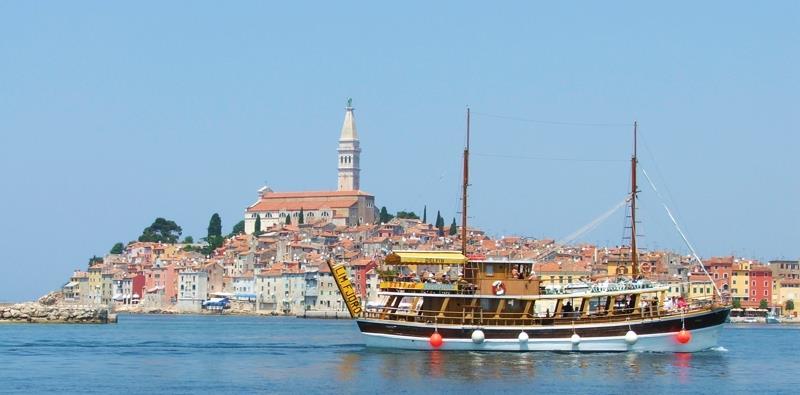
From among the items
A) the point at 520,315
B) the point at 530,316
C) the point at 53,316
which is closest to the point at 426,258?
the point at 520,315

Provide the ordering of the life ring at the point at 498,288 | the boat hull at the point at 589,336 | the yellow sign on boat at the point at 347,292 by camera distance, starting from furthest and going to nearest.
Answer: the yellow sign on boat at the point at 347,292 < the life ring at the point at 498,288 < the boat hull at the point at 589,336

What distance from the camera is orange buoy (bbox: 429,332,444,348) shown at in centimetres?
5662

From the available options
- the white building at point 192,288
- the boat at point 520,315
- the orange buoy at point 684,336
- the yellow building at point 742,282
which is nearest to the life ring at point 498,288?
the boat at point 520,315

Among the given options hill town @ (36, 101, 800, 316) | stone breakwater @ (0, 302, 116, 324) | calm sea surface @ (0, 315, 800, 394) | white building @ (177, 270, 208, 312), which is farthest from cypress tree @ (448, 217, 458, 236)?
calm sea surface @ (0, 315, 800, 394)

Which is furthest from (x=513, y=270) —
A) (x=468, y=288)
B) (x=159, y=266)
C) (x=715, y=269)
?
(x=159, y=266)

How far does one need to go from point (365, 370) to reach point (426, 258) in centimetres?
831

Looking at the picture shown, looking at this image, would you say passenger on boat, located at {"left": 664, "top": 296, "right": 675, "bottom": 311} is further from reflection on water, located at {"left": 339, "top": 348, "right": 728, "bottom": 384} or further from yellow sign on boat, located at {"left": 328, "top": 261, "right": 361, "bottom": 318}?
yellow sign on boat, located at {"left": 328, "top": 261, "right": 361, "bottom": 318}

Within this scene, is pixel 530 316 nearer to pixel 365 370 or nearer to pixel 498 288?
pixel 498 288

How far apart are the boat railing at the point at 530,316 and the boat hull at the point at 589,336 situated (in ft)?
1.04

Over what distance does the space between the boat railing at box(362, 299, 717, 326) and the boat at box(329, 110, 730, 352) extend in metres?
0.04

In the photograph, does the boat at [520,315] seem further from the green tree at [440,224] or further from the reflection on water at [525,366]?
the green tree at [440,224]

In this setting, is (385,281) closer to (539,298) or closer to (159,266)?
(539,298)

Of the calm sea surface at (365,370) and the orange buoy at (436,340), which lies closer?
the calm sea surface at (365,370)

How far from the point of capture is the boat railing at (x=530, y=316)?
184 ft
